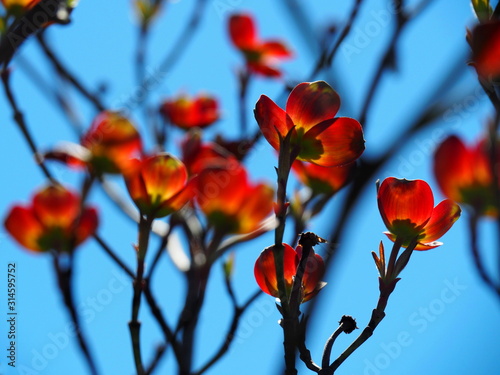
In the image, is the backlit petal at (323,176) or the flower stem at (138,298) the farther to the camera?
the backlit petal at (323,176)

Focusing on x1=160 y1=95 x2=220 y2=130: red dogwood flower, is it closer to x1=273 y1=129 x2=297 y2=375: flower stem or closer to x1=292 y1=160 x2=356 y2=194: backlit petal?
x1=292 y1=160 x2=356 y2=194: backlit petal

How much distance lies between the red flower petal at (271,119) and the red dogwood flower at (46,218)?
0.66 ft

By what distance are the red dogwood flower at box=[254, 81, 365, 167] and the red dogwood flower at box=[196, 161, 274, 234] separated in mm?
124

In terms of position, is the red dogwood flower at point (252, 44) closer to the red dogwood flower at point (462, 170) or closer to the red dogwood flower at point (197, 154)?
the red dogwood flower at point (197, 154)

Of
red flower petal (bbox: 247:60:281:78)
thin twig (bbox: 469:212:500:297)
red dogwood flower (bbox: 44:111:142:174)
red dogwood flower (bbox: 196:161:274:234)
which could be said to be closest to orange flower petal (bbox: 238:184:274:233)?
red dogwood flower (bbox: 196:161:274:234)

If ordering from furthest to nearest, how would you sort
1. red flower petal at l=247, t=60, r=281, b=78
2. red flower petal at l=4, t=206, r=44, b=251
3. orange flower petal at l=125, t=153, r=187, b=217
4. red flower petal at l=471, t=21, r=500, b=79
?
red flower petal at l=247, t=60, r=281, b=78 → red flower petal at l=4, t=206, r=44, b=251 → orange flower petal at l=125, t=153, r=187, b=217 → red flower petal at l=471, t=21, r=500, b=79

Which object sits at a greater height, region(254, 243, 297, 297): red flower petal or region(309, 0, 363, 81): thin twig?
region(309, 0, 363, 81): thin twig

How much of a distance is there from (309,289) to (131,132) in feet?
0.84

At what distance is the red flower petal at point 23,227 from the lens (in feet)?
1.55

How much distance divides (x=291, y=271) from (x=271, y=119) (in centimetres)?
9

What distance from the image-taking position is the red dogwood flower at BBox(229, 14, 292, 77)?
0.85 m

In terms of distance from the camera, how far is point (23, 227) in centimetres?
48

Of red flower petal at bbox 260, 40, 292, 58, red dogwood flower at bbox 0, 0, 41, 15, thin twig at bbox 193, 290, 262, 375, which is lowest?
thin twig at bbox 193, 290, 262, 375

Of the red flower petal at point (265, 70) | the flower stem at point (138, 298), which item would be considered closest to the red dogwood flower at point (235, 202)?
the flower stem at point (138, 298)
